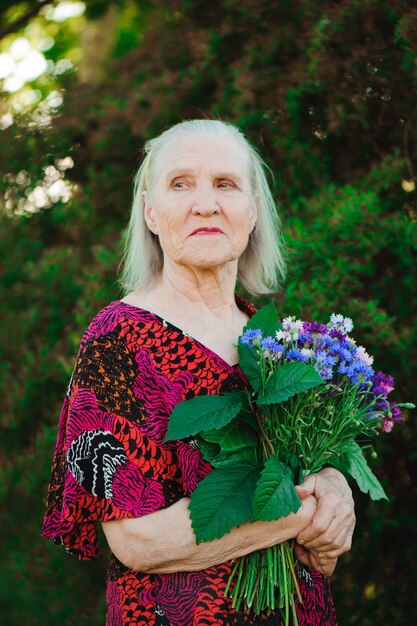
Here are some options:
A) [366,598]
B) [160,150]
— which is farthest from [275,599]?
[366,598]

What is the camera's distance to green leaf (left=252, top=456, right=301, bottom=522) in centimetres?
194

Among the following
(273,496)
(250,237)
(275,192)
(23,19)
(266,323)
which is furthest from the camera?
(23,19)

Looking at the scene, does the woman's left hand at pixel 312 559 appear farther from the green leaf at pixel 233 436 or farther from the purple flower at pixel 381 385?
the purple flower at pixel 381 385

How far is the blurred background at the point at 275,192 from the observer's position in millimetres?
3676

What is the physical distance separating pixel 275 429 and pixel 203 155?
85 centimetres

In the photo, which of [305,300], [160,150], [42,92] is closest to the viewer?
[160,150]

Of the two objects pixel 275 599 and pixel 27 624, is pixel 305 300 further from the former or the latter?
pixel 27 624

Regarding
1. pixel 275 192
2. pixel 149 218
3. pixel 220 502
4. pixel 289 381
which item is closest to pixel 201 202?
pixel 149 218

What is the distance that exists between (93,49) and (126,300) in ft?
17.3

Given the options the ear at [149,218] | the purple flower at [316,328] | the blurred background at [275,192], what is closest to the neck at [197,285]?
the ear at [149,218]

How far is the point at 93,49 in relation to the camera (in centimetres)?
→ 706

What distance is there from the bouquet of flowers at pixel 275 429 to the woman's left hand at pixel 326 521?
45 millimetres

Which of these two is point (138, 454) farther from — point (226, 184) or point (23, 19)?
point (23, 19)

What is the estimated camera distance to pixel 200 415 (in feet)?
6.58
